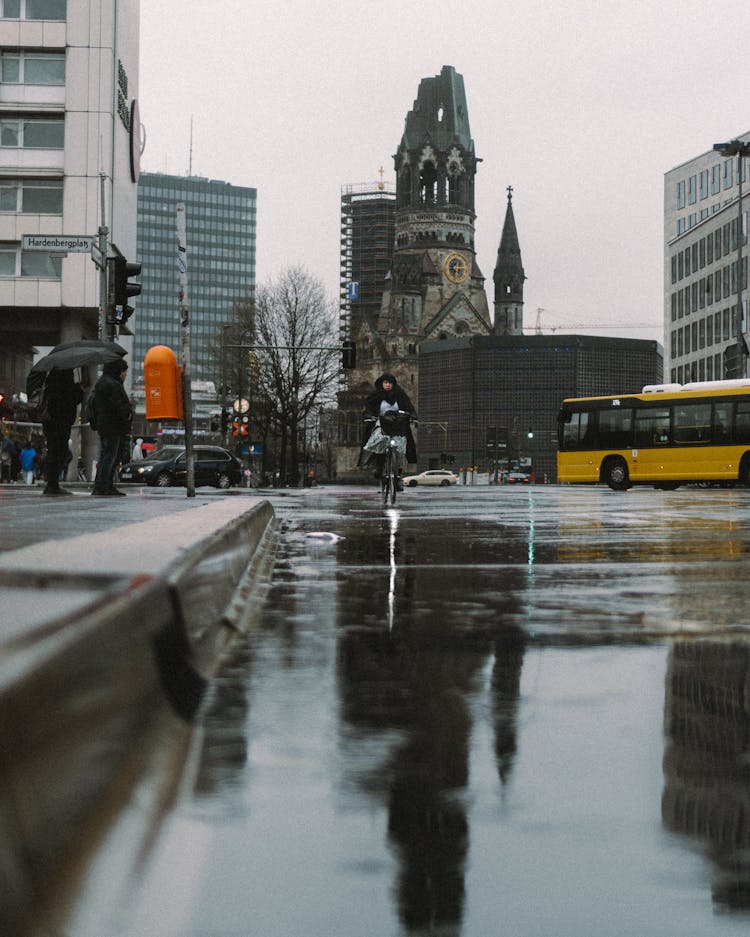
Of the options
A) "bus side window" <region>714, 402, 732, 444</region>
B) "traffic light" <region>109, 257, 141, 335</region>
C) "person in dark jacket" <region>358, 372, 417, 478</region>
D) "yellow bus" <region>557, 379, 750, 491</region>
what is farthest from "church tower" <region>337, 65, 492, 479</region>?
"person in dark jacket" <region>358, 372, 417, 478</region>

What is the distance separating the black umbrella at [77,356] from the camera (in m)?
16.6

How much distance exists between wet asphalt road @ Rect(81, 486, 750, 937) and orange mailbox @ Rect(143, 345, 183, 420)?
32.7 ft

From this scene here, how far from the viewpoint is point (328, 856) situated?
193 centimetres

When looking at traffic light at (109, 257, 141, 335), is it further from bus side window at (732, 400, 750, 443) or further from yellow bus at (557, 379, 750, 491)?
yellow bus at (557, 379, 750, 491)

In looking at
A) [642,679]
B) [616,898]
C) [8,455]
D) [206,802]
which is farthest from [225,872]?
[8,455]

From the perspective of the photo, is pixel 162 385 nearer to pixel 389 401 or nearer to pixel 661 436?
pixel 389 401

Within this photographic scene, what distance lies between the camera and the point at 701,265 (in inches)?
3871

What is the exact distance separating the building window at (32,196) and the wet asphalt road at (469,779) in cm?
4711

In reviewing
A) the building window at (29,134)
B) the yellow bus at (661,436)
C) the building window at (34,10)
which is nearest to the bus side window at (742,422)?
the yellow bus at (661,436)

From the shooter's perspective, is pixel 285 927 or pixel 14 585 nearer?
pixel 285 927

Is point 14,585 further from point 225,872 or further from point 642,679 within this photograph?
point 642,679

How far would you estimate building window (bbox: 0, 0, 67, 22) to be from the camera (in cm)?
4962

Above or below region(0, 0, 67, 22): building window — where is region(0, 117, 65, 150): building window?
below

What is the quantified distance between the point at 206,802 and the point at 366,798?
0.27 meters
